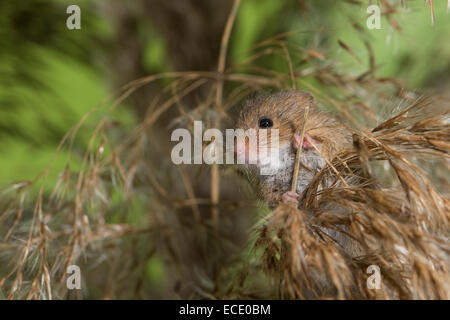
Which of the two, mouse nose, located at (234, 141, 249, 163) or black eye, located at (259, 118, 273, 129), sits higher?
black eye, located at (259, 118, 273, 129)

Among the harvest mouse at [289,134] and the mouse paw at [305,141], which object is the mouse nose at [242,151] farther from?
the mouse paw at [305,141]

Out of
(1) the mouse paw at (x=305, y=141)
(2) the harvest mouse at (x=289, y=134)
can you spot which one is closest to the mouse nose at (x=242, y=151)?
(2) the harvest mouse at (x=289, y=134)

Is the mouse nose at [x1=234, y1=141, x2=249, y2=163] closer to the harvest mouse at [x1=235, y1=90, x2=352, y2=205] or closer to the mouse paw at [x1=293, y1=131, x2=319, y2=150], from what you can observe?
the harvest mouse at [x1=235, y1=90, x2=352, y2=205]

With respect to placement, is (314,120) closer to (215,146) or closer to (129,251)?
(215,146)

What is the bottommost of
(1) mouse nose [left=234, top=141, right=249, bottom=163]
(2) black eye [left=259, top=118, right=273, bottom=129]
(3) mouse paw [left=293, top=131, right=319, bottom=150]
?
(1) mouse nose [left=234, top=141, right=249, bottom=163]

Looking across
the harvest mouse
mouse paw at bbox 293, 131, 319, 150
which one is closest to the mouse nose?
the harvest mouse
